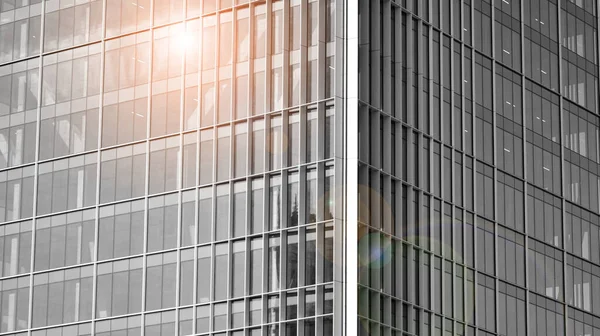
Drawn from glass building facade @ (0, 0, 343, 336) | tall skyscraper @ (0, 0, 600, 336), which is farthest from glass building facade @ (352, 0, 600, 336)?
glass building facade @ (0, 0, 343, 336)

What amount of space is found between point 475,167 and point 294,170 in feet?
42.2

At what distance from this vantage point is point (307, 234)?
71688 millimetres

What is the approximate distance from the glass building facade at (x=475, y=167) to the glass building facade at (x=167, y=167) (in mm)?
2322

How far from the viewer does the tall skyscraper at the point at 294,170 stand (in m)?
72.3

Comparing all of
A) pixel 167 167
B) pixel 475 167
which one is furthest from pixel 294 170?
pixel 475 167

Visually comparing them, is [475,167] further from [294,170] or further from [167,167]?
[167,167]

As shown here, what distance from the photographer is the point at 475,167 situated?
268ft

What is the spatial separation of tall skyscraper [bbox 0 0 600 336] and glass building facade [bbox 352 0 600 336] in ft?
0.42

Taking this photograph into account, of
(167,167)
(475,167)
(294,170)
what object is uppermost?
(475,167)

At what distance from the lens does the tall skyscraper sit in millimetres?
72312

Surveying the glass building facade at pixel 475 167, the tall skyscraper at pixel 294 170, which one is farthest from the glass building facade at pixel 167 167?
the glass building facade at pixel 475 167

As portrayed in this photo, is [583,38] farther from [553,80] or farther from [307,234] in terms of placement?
[307,234]

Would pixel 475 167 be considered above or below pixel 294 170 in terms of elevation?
above

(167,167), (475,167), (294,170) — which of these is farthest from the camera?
(475,167)
